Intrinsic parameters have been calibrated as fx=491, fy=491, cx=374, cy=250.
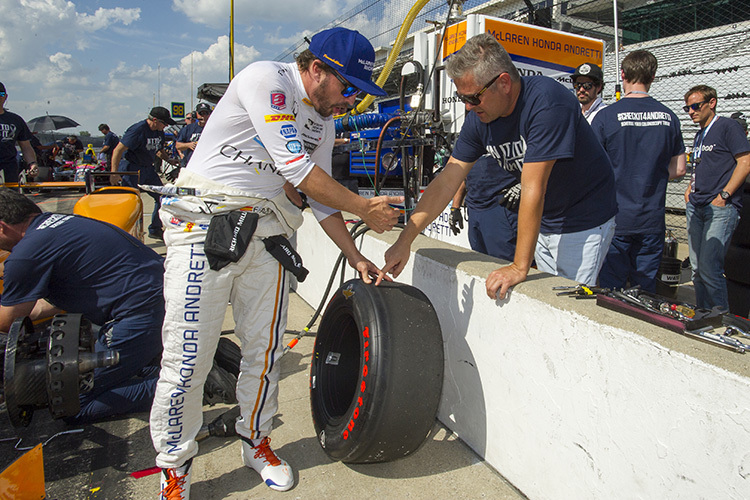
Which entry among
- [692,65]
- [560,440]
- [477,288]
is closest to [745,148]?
[477,288]

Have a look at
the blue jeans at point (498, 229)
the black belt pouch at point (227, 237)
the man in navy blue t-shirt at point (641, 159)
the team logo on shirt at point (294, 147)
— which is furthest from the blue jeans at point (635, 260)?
the black belt pouch at point (227, 237)

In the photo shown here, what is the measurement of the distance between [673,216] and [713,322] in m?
9.17

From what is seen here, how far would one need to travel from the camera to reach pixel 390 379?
1.89 m

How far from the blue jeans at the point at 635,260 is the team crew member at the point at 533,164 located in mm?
870

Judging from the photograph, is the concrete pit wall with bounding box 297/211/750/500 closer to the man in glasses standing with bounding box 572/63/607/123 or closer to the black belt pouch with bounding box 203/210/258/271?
the black belt pouch with bounding box 203/210/258/271

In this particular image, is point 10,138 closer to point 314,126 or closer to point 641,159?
point 314,126

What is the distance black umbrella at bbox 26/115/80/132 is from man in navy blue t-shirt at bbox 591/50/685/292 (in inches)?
907

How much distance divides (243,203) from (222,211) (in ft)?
0.30

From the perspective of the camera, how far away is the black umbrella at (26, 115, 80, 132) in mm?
20312

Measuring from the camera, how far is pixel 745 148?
398 centimetres

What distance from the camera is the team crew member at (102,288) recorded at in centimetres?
251

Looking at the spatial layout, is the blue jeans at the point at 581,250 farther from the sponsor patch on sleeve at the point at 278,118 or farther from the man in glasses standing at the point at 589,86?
the man in glasses standing at the point at 589,86

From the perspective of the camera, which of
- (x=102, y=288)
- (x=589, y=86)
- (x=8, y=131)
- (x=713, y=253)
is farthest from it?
(x=8, y=131)

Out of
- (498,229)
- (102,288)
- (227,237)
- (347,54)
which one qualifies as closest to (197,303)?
(227,237)
